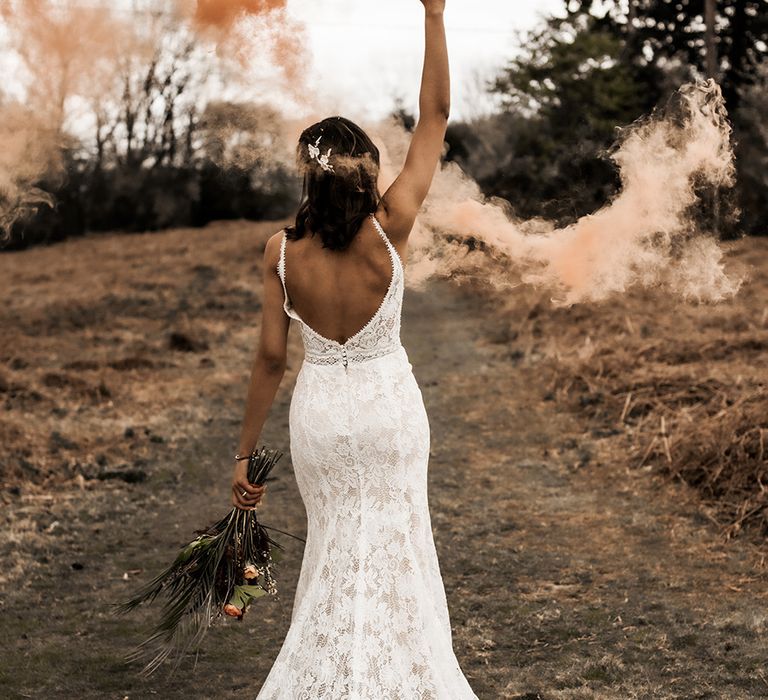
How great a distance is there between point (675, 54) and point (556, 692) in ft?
97.5

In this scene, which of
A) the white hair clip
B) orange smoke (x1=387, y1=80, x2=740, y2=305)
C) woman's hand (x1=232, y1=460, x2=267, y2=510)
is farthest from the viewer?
orange smoke (x1=387, y1=80, x2=740, y2=305)

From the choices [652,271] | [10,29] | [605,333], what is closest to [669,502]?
[652,271]

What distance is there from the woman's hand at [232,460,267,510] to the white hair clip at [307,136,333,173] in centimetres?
125

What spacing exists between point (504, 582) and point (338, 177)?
319 centimetres

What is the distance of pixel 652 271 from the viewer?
5340mm

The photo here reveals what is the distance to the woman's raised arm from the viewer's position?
3.43 metres

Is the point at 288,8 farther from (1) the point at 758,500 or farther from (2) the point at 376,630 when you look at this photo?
(1) the point at 758,500

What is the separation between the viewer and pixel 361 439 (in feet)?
11.8

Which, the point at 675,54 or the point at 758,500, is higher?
the point at 675,54

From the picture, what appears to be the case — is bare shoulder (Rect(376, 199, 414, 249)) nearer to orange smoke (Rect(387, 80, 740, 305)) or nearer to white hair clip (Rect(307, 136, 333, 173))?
white hair clip (Rect(307, 136, 333, 173))

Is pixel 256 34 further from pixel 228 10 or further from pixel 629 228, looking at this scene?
pixel 629 228

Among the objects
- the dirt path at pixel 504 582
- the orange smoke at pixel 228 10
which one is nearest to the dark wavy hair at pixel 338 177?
the orange smoke at pixel 228 10

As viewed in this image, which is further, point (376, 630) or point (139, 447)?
point (139, 447)

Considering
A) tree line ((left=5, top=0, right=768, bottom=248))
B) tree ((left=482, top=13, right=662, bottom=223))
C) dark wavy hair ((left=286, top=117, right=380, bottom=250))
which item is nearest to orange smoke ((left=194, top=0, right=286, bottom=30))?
dark wavy hair ((left=286, top=117, right=380, bottom=250))
